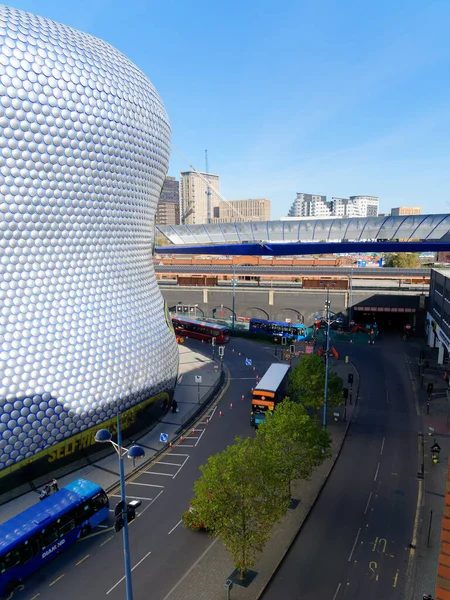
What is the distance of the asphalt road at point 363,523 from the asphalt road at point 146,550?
417cm

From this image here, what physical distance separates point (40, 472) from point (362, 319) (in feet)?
174

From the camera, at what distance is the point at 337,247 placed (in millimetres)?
34719

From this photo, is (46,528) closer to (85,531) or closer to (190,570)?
(85,531)

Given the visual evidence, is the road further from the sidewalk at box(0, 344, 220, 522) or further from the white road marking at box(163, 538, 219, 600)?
the white road marking at box(163, 538, 219, 600)

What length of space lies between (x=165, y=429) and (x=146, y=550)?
40.3 ft

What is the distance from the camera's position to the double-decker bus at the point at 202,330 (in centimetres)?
5538

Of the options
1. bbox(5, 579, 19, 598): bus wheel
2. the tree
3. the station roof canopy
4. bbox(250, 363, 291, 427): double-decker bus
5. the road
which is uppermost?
the station roof canopy

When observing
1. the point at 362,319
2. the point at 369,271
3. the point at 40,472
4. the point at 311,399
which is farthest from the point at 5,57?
the point at 369,271

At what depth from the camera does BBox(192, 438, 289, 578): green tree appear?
15281 millimetres

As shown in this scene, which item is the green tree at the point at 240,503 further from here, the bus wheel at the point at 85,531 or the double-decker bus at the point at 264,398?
the double-decker bus at the point at 264,398

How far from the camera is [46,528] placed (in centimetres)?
1708

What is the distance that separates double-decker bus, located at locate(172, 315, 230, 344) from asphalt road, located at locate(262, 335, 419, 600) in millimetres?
25410

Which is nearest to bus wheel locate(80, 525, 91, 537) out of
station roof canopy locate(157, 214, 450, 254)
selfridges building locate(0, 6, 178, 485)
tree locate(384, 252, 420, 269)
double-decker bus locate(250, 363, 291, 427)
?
selfridges building locate(0, 6, 178, 485)

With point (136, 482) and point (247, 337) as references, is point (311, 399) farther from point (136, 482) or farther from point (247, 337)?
point (247, 337)
